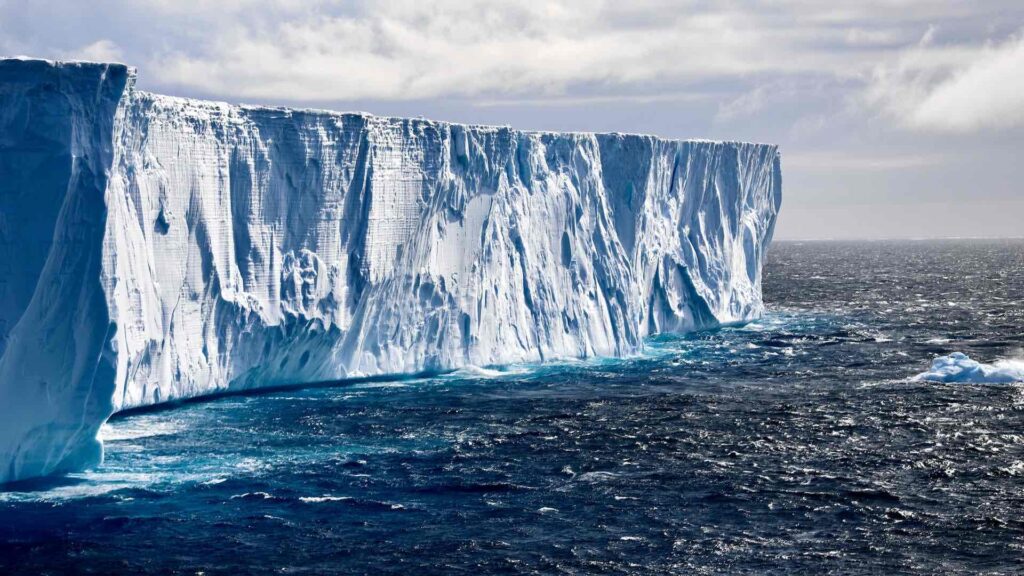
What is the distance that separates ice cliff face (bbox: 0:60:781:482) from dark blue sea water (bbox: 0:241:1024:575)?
132 centimetres

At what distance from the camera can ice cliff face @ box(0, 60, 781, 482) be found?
22375 mm

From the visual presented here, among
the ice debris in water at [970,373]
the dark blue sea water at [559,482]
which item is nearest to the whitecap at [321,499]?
the dark blue sea water at [559,482]

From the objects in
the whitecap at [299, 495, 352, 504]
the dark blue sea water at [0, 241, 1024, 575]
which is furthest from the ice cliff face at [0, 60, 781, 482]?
the whitecap at [299, 495, 352, 504]

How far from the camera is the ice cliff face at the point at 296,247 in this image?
73.4ft

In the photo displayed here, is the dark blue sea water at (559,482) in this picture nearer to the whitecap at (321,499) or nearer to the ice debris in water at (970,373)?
the whitecap at (321,499)

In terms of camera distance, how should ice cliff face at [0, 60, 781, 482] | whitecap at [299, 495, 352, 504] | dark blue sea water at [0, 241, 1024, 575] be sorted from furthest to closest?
ice cliff face at [0, 60, 781, 482], whitecap at [299, 495, 352, 504], dark blue sea water at [0, 241, 1024, 575]

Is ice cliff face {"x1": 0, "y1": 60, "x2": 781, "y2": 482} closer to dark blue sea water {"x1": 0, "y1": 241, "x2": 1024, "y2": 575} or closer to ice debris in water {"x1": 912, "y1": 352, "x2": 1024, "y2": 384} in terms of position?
dark blue sea water {"x1": 0, "y1": 241, "x2": 1024, "y2": 575}

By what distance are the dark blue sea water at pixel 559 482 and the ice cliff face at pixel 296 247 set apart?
1.32 metres

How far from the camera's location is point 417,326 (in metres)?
35.0

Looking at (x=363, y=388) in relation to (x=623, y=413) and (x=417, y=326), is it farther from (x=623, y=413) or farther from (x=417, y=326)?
(x=623, y=413)

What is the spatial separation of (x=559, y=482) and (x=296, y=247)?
12.0 metres

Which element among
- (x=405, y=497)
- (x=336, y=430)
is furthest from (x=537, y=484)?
(x=336, y=430)

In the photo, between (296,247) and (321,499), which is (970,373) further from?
(321,499)

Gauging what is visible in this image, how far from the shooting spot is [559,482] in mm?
23141
